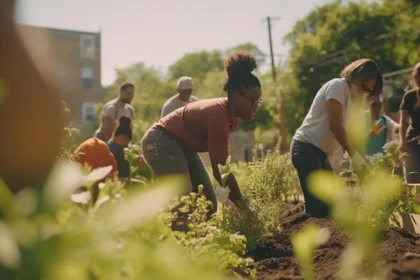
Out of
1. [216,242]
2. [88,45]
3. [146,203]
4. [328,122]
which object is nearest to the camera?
[146,203]

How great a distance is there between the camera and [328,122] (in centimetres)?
456

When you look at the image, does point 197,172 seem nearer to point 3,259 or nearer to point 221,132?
point 221,132

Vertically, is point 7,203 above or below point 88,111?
above

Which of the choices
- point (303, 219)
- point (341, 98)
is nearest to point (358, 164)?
point (341, 98)

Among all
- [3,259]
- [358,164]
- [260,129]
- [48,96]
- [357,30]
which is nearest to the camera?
[3,259]

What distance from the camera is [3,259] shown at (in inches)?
22.6

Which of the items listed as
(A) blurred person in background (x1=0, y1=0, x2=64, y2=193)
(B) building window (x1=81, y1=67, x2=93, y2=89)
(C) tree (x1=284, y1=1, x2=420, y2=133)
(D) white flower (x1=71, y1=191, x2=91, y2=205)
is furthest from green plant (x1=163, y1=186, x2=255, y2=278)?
(B) building window (x1=81, y1=67, x2=93, y2=89)

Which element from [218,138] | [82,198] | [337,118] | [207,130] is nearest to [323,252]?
[218,138]

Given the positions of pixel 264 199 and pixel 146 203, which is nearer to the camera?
pixel 146 203

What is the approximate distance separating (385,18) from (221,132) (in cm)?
3842

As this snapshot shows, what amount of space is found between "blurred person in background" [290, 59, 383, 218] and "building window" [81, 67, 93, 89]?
Answer: 144ft

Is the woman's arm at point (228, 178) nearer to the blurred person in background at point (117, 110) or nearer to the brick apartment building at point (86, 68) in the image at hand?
the blurred person in background at point (117, 110)

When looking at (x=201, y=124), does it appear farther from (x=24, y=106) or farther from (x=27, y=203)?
(x=27, y=203)

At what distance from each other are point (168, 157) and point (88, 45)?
45.6m
